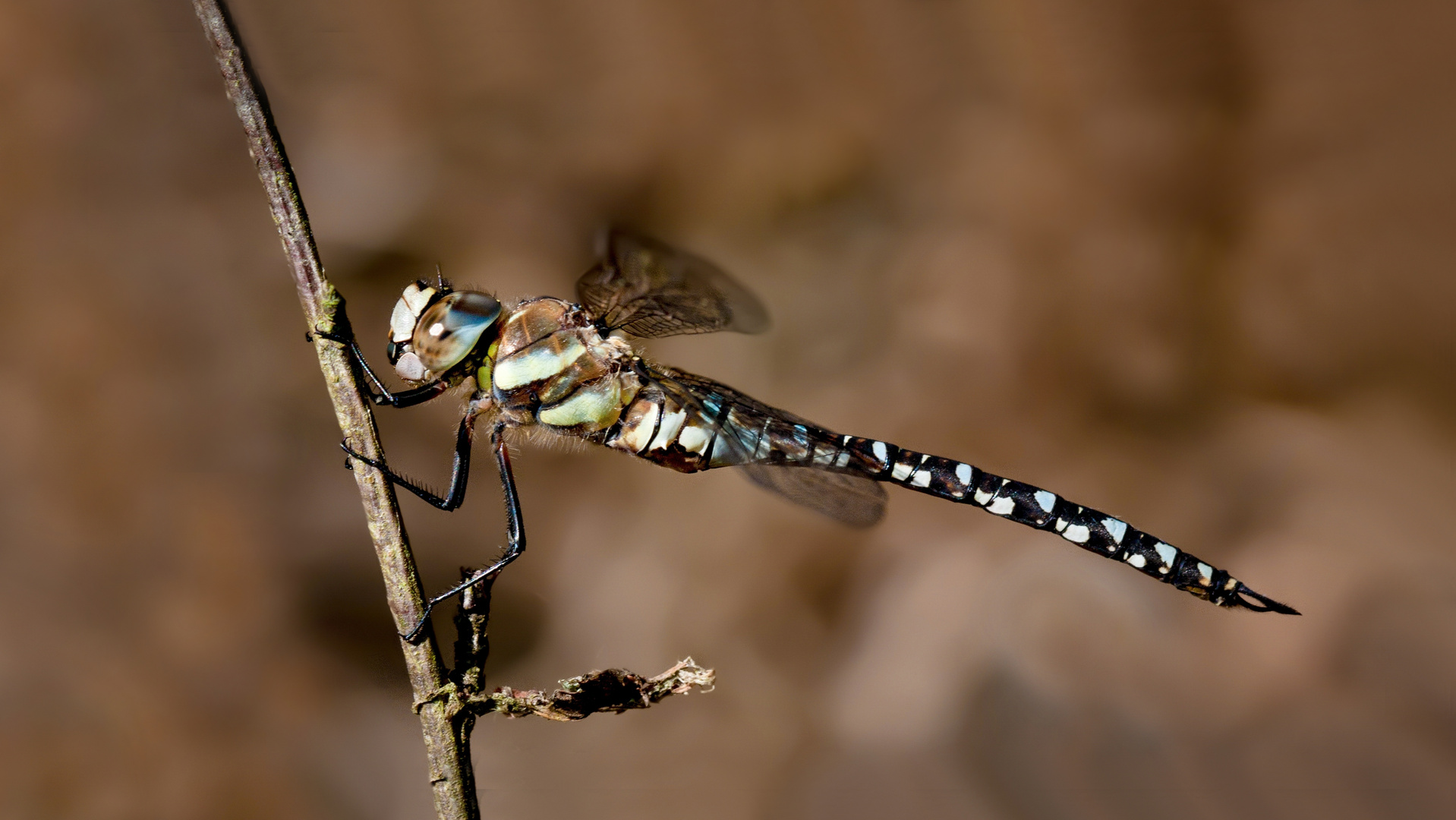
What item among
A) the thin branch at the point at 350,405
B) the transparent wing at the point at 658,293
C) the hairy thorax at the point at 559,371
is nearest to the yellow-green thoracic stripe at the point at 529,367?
the hairy thorax at the point at 559,371

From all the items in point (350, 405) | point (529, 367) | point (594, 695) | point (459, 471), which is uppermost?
point (529, 367)

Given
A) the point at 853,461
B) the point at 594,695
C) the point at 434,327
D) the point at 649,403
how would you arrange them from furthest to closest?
the point at 853,461, the point at 649,403, the point at 434,327, the point at 594,695

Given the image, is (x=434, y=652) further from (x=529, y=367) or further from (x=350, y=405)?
(x=529, y=367)

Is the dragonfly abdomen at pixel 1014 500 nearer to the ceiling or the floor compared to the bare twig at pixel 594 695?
nearer to the ceiling

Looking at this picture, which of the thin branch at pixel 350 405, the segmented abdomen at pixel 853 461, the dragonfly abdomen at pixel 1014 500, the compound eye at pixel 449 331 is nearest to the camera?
the thin branch at pixel 350 405

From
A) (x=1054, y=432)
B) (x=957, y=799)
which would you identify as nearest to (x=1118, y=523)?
(x=1054, y=432)

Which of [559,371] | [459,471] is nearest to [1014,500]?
[559,371]

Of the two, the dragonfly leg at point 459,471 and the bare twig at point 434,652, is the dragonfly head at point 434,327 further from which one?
the bare twig at point 434,652

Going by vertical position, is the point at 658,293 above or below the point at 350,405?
above

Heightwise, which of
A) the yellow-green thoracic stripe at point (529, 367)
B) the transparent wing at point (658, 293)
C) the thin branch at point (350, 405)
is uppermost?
the transparent wing at point (658, 293)
